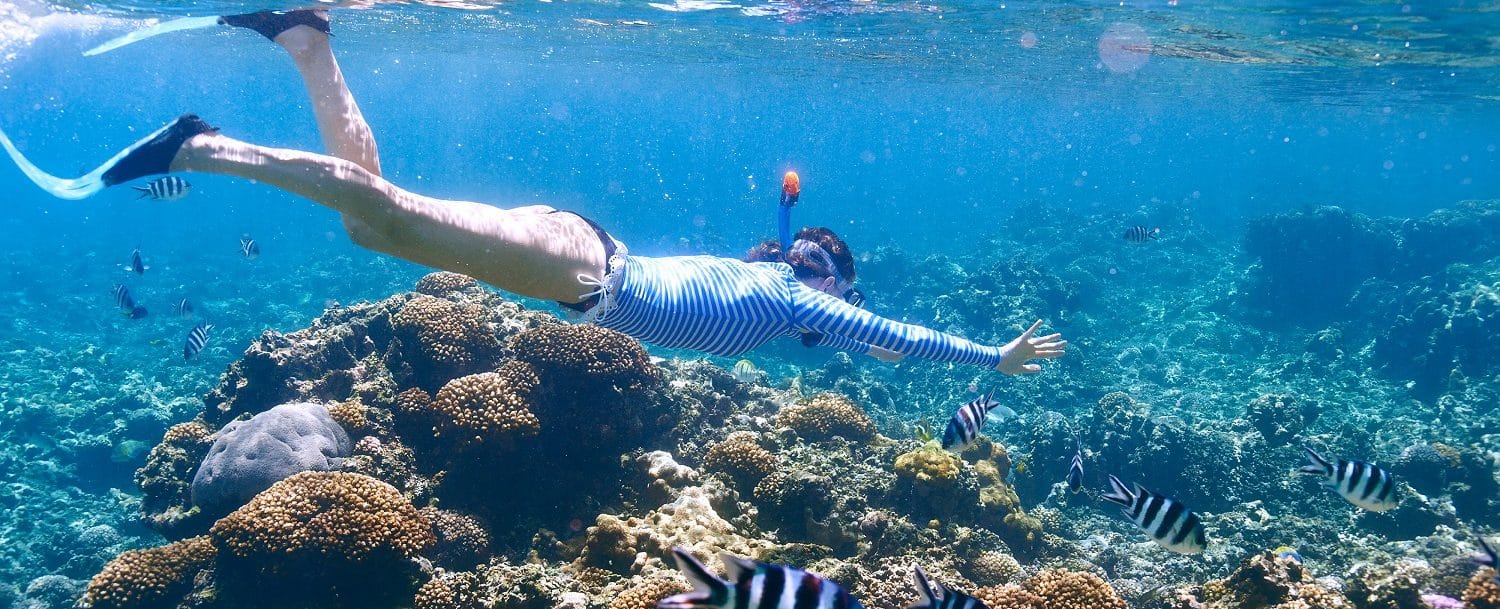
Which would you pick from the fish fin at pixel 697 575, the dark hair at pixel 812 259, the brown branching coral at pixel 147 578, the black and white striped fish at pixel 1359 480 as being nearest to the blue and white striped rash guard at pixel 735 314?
the dark hair at pixel 812 259

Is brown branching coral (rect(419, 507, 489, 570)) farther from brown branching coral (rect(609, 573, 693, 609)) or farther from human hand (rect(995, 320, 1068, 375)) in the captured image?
human hand (rect(995, 320, 1068, 375))

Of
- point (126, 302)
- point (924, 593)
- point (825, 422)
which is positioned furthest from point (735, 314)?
point (126, 302)

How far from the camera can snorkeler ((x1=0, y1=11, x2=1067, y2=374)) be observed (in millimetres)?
3357

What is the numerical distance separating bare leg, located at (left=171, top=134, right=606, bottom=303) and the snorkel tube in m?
2.11

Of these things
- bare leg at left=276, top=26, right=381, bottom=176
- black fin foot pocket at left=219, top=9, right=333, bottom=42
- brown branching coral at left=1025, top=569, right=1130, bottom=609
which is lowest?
brown branching coral at left=1025, top=569, right=1130, bottom=609

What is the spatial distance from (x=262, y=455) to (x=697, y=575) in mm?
5811

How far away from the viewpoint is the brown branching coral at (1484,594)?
468 cm

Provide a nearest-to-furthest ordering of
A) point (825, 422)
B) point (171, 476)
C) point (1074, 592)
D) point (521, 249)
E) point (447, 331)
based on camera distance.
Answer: point (521, 249)
point (1074, 592)
point (171, 476)
point (447, 331)
point (825, 422)

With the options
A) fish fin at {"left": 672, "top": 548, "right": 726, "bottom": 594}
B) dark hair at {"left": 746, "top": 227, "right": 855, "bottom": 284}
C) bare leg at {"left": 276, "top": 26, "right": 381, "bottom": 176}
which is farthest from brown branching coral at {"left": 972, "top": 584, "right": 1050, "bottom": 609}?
bare leg at {"left": 276, "top": 26, "right": 381, "bottom": 176}

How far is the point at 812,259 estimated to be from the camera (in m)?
5.48

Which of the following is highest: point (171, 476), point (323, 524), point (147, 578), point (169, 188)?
point (169, 188)

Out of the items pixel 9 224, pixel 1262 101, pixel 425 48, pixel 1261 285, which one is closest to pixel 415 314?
pixel 1261 285

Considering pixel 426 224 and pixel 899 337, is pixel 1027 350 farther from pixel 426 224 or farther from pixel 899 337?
pixel 426 224

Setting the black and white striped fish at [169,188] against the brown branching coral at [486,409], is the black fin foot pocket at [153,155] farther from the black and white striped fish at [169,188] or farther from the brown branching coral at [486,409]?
the black and white striped fish at [169,188]
